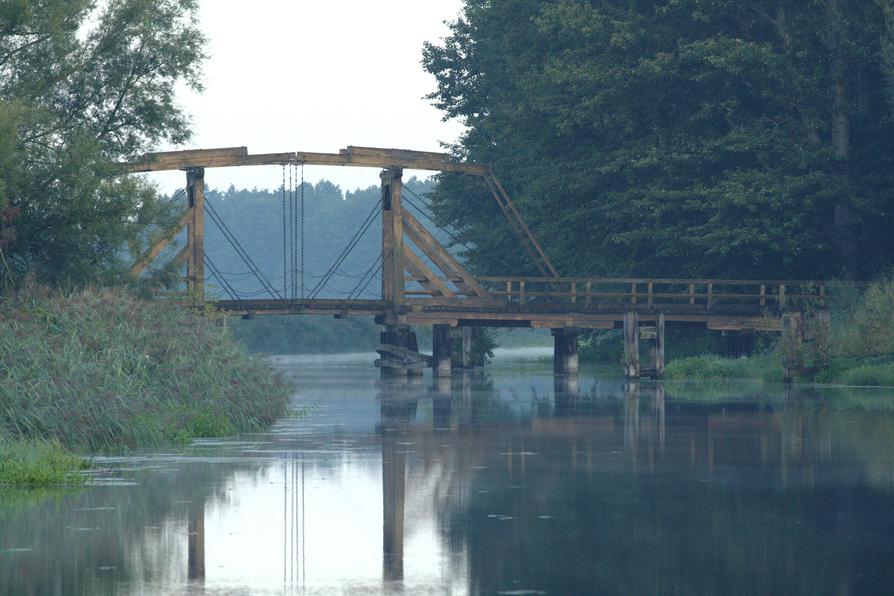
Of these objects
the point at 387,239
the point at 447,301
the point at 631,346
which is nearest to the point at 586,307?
the point at 631,346

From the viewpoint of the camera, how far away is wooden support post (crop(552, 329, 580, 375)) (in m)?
55.0

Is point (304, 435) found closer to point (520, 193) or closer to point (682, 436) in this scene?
point (682, 436)

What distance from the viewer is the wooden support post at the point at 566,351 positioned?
181 feet

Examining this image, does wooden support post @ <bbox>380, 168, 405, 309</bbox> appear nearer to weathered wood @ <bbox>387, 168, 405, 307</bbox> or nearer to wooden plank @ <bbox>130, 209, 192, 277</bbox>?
weathered wood @ <bbox>387, 168, 405, 307</bbox>

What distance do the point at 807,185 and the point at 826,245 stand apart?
2.64m

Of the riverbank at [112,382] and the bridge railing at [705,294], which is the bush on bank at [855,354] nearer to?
the bridge railing at [705,294]

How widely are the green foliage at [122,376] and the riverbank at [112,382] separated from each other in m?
0.02

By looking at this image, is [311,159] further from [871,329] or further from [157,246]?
[871,329]

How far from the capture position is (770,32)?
180 ft

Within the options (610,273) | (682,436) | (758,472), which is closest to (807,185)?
(610,273)

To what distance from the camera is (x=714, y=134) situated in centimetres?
5384

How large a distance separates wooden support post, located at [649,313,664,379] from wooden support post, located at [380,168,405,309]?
9.13 m

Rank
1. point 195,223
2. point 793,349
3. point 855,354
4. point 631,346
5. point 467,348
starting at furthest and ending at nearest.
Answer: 1. point 467,348
2. point 195,223
3. point 631,346
4. point 793,349
5. point 855,354

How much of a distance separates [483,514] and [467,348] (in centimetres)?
5060
